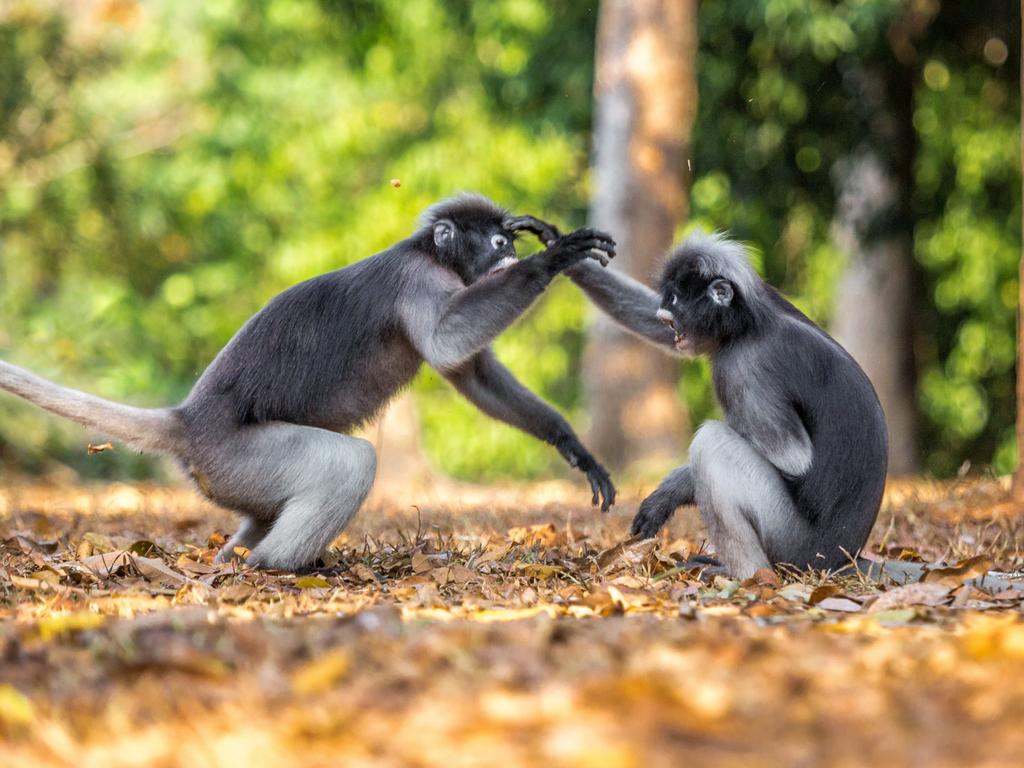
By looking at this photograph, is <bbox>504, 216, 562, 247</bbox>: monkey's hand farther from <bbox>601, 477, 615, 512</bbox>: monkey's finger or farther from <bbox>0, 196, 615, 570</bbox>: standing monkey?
<bbox>601, 477, 615, 512</bbox>: monkey's finger

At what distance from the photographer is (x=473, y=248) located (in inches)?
209

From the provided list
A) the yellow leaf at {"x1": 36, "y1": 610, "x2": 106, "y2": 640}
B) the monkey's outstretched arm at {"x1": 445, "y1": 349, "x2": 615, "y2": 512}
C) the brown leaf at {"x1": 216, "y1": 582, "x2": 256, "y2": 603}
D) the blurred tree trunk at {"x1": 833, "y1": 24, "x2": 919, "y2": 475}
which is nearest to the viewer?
the yellow leaf at {"x1": 36, "y1": 610, "x2": 106, "y2": 640}

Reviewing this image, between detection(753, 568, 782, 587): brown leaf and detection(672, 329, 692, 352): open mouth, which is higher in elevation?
detection(672, 329, 692, 352): open mouth

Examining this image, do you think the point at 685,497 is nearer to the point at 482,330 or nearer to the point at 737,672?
the point at 482,330

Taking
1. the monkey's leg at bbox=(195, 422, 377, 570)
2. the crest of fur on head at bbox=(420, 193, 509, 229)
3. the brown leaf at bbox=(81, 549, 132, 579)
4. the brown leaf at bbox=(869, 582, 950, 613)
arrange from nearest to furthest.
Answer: the brown leaf at bbox=(869, 582, 950, 613)
the brown leaf at bbox=(81, 549, 132, 579)
the monkey's leg at bbox=(195, 422, 377, 570)
the crest of fur on head at bbox=(420, 193, 509, 229)

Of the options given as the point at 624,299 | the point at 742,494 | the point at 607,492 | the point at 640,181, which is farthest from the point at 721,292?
the point at 640,181

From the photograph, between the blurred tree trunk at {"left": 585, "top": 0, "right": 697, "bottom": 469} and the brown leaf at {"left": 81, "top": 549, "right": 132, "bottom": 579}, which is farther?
the blurred tree trunk at {"left": 585, "top": 0, "right": 697, "bottom": 469}

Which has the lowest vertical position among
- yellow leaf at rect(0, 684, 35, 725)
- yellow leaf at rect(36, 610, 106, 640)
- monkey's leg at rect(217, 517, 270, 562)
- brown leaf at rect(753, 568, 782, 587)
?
monkey's leg at rect(217, 517, 270, 562)

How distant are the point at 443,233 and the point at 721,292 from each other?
118 cm

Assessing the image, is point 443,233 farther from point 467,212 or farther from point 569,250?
point 569,250

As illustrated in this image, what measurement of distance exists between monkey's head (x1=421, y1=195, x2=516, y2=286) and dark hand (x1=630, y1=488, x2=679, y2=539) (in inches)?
44.5

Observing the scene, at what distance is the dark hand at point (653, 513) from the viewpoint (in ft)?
16.1

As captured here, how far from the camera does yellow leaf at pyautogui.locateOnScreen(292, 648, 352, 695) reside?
251cm

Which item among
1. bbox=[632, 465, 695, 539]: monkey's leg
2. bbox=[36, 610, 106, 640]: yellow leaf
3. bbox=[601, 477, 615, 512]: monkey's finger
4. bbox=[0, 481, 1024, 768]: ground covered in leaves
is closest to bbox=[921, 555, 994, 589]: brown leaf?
bbox=[0, 481, 1024, 768]: ground covered in leaves
